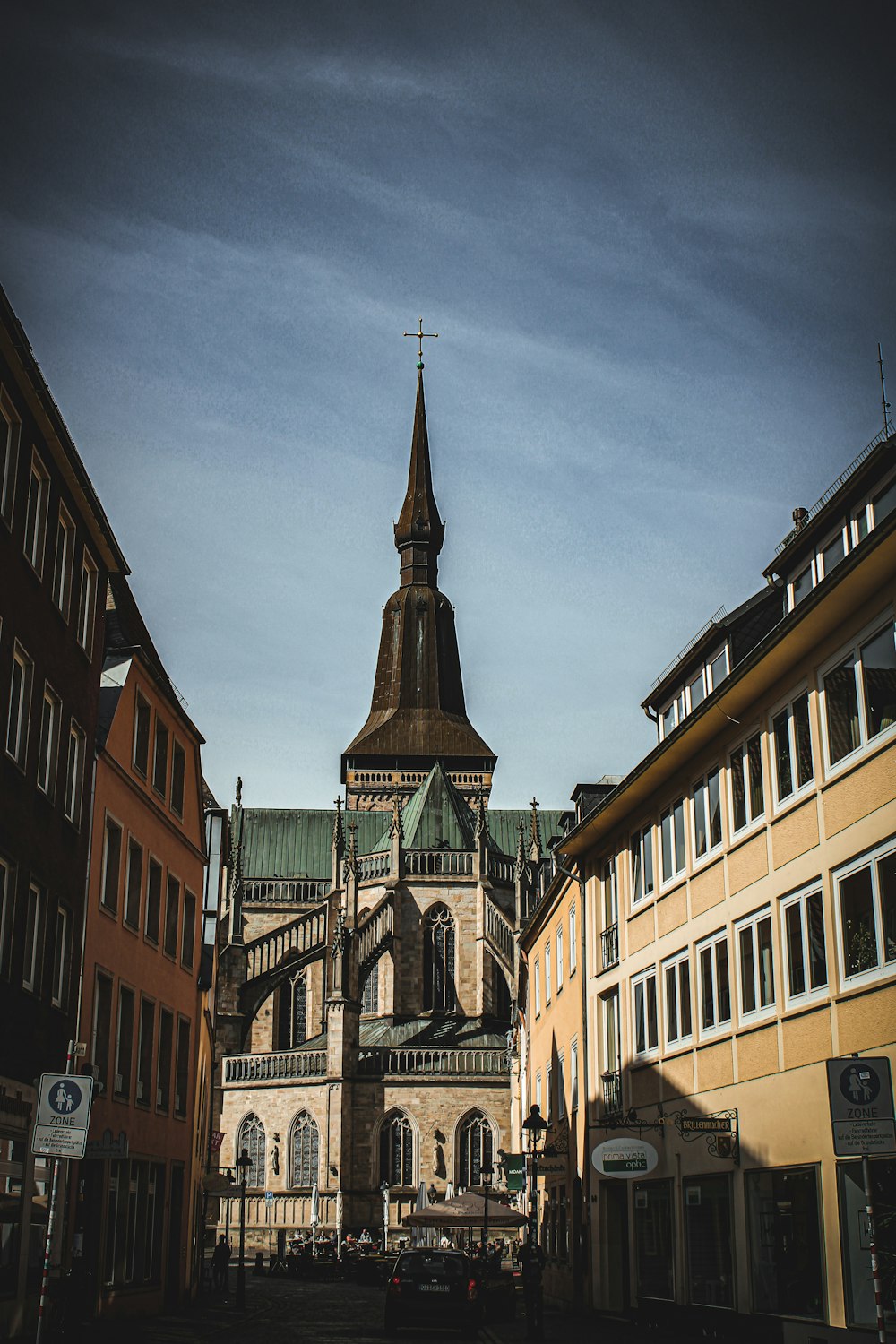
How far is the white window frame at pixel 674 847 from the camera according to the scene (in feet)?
79.6

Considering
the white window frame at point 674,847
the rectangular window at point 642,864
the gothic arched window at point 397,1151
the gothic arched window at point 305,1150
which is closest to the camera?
the white window frame at point 674,847

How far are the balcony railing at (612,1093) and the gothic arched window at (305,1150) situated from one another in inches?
1482

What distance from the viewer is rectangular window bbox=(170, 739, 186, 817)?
3178cm

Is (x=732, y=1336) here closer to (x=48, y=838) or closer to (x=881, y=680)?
(x=881, y=680)

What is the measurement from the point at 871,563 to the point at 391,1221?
51.3 meters

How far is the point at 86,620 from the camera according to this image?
25.1 metres

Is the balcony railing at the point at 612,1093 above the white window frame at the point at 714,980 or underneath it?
underneath

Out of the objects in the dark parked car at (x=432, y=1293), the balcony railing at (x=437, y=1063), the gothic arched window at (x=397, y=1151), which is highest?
the balcony railing at (x=437, y=1063)

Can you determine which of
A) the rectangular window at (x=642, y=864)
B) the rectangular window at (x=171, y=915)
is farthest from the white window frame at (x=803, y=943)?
the rectangular window at (x=171, y=915)

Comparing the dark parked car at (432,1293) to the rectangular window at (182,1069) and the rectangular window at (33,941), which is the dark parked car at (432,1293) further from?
the rectangular window at (33,941)

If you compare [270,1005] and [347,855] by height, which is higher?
[347,855]

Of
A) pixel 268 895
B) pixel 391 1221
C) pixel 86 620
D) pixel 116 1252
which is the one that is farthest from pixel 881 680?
pixel 268 895

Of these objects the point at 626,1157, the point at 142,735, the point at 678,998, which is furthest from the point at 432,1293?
the point at 142,735

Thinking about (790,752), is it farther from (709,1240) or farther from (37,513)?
(37,513)
